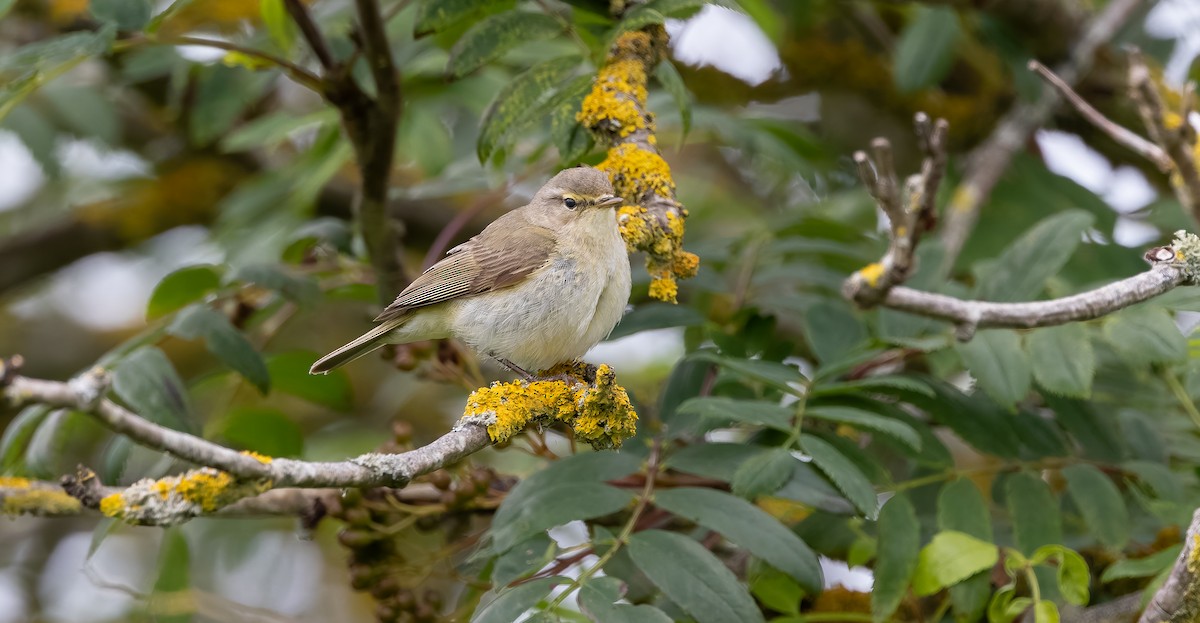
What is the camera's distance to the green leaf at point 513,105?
120 inches

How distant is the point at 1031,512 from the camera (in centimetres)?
315

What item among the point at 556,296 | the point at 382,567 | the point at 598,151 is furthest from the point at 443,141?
the point at 382,567

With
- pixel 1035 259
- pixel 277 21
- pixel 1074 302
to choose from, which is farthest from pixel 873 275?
pixel 277 21

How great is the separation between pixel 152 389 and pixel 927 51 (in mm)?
3805

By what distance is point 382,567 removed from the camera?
3395 millimetres

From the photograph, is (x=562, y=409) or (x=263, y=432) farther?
(x=263, y=432)

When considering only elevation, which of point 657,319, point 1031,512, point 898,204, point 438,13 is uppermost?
point 438,13

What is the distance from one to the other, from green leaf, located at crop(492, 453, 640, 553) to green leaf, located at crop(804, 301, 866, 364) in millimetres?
768

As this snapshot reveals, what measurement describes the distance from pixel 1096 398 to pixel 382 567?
241cm

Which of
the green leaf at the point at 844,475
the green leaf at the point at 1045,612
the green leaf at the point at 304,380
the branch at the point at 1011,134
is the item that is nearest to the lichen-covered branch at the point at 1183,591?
the green leaf at the point at 1045,612

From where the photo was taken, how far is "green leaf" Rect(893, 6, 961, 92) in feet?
17.0

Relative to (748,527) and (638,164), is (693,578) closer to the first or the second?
(748,527)

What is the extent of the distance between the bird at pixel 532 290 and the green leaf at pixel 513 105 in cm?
26

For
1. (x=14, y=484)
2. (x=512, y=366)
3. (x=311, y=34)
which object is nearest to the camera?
(x=14, y=484)
